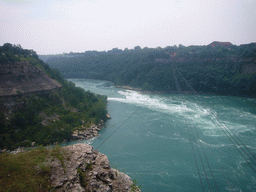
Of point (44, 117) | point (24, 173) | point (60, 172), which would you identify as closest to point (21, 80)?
point (44, 117)

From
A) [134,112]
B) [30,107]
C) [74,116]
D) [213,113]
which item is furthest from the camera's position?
[134,112]

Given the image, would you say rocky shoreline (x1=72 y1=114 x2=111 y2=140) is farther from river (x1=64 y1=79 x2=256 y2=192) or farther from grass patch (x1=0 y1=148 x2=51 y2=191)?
grass patch (x1=0 y1=148 x2=51 y2=191)

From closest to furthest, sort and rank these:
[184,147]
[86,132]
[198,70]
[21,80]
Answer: [184,147]
[86,132]
[21,80]
[198,70]

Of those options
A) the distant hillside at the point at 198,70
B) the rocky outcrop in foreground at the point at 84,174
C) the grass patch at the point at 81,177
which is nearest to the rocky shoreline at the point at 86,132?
the rocky outcrop in foreground at the point at 84,174

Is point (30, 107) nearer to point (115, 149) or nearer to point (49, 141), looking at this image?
point (49, 141)

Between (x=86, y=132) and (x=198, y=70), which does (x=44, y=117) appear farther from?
(x=198, y=70)

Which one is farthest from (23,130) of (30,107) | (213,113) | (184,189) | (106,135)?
(213,113)
